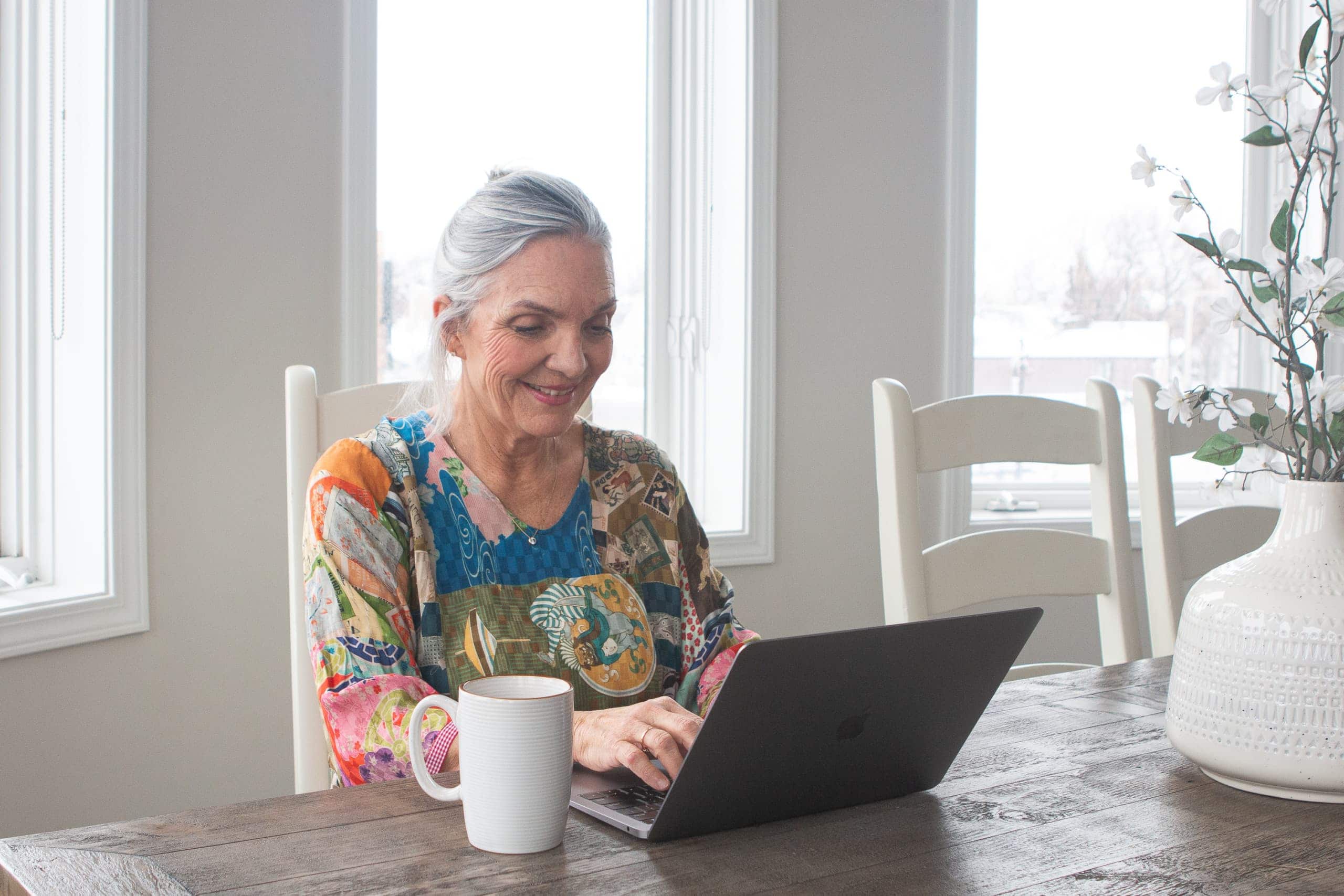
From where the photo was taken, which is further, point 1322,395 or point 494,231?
point 494,231

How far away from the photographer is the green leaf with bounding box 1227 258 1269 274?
0.99 m

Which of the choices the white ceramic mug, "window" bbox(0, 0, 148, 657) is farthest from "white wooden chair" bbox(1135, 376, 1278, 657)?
"window" bbox(0, 0, 148, 657)

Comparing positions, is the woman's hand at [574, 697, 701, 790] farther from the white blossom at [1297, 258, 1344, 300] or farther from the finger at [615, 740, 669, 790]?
the white blossom at [1297, 258, 1344, 300]

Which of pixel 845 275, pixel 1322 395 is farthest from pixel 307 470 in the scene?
pixel 845 275

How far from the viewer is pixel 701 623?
145 centimetres

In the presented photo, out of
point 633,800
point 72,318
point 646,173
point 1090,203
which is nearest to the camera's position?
point 633,800

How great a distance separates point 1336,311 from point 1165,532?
920 mm

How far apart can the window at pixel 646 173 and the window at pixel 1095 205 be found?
660 mm

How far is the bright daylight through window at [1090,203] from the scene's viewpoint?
3.20 metres

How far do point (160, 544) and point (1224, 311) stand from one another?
1639 mm

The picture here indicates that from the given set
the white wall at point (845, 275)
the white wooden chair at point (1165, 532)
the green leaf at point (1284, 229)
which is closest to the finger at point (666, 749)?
the green leaf at point (1284, 229)

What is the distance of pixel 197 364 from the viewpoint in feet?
6.50

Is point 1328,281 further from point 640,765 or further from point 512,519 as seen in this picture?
point 512,519

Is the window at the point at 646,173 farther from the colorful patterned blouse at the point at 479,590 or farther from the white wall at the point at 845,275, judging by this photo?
the colorful patterned blouse at the point at 479,590
